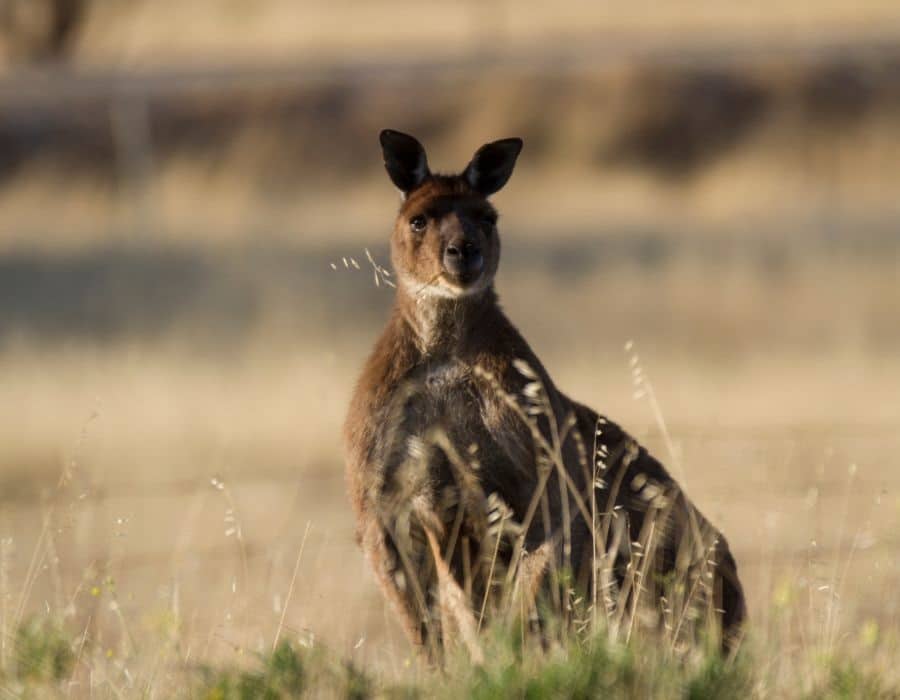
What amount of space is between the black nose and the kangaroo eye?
9.8 inches

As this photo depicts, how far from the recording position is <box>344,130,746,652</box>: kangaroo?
252 inches

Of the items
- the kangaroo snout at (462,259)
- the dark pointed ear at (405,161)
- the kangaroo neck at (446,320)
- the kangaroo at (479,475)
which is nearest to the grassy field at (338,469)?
the kangaroo at (479,475)

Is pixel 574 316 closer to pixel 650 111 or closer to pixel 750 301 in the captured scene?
pixel 750 301

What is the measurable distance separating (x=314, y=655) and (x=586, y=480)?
5.32 ft

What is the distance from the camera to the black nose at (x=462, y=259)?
22.1ft

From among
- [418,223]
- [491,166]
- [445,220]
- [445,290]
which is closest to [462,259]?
[445,290]

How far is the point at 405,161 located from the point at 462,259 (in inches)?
27.7

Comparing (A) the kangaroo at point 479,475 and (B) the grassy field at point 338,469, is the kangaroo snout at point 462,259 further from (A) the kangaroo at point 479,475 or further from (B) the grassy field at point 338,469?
(B) the grassy field at point 338,469

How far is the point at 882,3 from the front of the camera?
35.9m

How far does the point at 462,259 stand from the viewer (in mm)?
6758

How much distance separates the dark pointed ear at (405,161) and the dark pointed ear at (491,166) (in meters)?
0.18

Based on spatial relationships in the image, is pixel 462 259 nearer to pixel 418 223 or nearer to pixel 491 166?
pixel 418 223

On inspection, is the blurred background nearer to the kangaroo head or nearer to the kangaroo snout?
the kangaroo head

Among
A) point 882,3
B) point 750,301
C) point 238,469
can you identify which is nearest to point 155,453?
point 238,469
